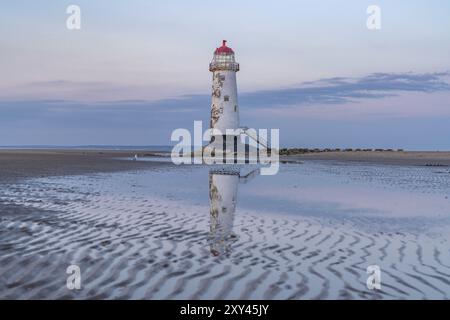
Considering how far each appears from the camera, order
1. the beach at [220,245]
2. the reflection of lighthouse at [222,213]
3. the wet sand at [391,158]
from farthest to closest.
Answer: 1. the wet sand at [391,158]
2. the reflection of lighthouse at [222,213]
3. the beach at [220,245]

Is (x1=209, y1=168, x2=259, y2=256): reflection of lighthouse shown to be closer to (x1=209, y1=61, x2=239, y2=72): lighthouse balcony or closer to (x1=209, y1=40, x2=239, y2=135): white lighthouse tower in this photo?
(x1=209, y1=40, x2=239, y2=135): white lighthouse tower

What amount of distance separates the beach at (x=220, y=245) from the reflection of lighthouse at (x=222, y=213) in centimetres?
5

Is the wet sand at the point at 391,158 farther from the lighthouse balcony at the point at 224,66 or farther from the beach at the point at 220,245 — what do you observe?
the beach at the point at 220,245

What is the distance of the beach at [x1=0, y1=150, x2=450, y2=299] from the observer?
20.3 ft

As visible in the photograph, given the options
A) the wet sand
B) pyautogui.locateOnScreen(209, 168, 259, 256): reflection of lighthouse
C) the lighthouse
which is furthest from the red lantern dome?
pyautogui.locateOnScreen(209, 168, 259, 256): reflection of lighthouse

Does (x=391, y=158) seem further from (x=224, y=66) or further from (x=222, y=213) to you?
(x=222, y=213)

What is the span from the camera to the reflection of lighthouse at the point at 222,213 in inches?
353

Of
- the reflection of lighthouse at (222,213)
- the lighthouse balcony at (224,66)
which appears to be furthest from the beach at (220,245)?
the lighthouse balcony at (224,66)

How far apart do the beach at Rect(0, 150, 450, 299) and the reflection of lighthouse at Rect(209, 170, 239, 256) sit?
5cm

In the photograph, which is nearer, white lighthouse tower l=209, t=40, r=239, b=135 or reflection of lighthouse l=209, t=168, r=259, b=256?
reflection of lighthouse l=209, t=168, r=259, b=256

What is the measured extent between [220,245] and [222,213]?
13.3ft

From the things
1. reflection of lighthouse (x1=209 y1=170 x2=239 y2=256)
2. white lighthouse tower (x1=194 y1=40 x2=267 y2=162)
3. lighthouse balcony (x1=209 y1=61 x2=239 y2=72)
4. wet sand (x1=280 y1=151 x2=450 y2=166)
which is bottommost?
wet sand (x1=280 y1=151 x2=450 y2=166)
